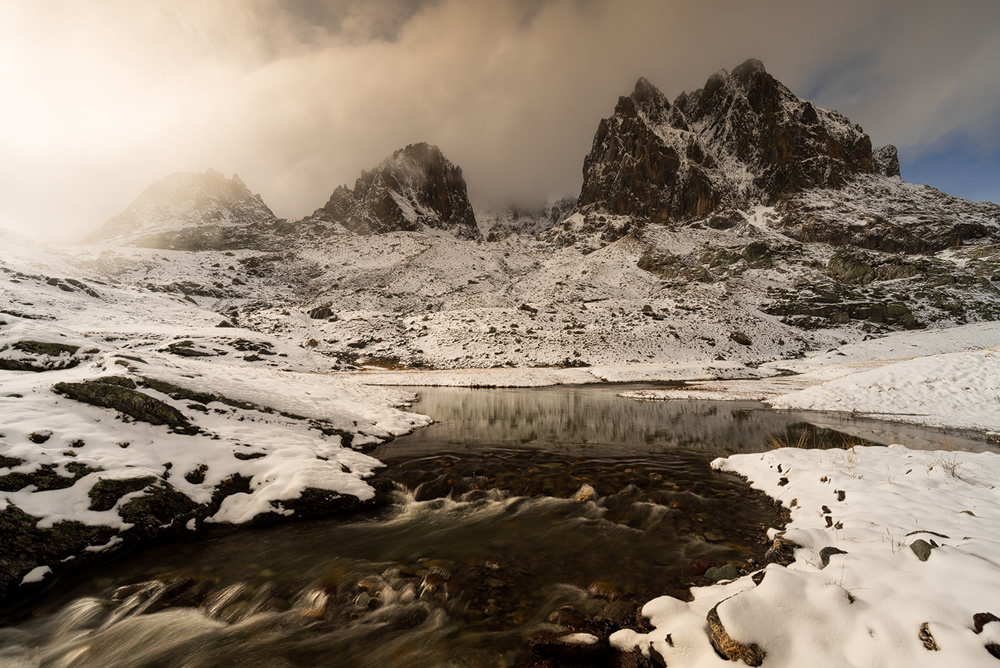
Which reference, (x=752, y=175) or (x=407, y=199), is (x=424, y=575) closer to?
(x=752, y=175)

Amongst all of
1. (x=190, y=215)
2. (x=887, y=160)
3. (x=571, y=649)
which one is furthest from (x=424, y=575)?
(x=190, y=215)

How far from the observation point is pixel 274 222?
152250 millimetres

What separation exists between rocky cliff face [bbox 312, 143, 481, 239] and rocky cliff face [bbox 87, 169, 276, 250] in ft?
120

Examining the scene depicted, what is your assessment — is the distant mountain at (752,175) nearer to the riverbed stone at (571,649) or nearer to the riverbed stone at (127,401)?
the riverbed stone at (571,649)

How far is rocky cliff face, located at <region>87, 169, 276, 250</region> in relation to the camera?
141 m

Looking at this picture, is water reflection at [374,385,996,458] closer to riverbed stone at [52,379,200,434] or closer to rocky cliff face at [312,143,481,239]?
riverbed stone at [52,379,200,434]

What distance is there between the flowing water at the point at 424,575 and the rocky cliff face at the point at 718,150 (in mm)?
124137

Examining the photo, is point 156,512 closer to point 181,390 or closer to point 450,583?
point 181,390

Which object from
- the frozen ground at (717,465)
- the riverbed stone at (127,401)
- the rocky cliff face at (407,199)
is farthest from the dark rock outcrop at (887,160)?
the riverbed stone at (127,401)

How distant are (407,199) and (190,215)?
97.0 m

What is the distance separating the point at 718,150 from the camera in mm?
128125

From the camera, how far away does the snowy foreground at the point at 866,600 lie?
311cm

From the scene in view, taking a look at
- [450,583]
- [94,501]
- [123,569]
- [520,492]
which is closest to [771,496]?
[520,492]

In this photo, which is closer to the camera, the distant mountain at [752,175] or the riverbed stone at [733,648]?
the riverbed stone at [733,648]
